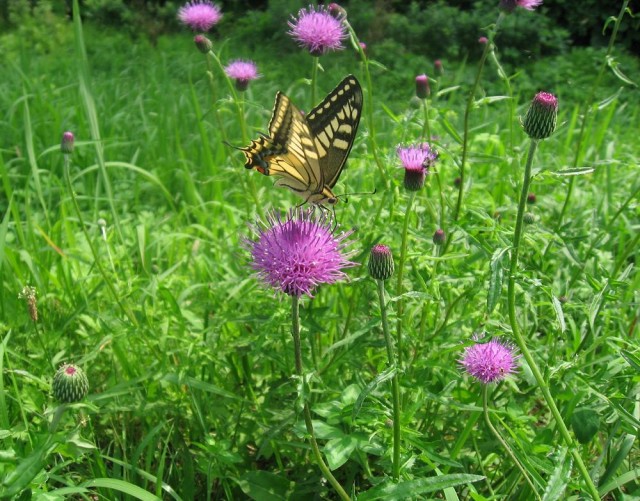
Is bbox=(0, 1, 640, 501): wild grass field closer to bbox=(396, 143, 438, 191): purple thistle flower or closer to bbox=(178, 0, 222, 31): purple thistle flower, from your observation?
bbox=(396, 143, 438, 191): purple thistle flower

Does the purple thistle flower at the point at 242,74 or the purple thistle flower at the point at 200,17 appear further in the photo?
the purple thistle flower at the point at 200,17

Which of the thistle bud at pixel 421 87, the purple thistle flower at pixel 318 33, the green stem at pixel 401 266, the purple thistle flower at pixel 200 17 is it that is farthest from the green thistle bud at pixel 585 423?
the purple thistle flower at pixel 200 17

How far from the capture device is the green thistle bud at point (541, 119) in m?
1.98

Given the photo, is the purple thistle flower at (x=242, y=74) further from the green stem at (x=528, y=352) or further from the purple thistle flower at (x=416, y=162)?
the green stem at (x=528, y=352)

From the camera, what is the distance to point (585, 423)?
225 centimetres

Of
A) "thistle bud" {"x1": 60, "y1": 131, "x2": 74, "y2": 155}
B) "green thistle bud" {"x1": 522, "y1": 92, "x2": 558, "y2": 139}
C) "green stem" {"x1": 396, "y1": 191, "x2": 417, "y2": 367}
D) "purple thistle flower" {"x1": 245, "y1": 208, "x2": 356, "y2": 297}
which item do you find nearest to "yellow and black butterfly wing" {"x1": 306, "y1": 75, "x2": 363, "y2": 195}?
"green stem" {"x1": 396, "y1": 191, "x2": 417, "y2": 367}

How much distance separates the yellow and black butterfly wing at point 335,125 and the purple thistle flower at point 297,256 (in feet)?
1.99

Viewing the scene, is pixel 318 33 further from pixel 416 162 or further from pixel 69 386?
pixel 69 386

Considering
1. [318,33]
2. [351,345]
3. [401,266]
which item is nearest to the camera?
[401,266]

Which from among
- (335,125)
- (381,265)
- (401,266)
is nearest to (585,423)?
(401,266)

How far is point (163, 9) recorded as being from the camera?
1105 cm

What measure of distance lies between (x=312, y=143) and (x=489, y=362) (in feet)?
3.65

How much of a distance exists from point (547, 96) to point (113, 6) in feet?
35.3

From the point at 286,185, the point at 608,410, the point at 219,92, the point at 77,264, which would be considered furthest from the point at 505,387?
the point at 219,92
